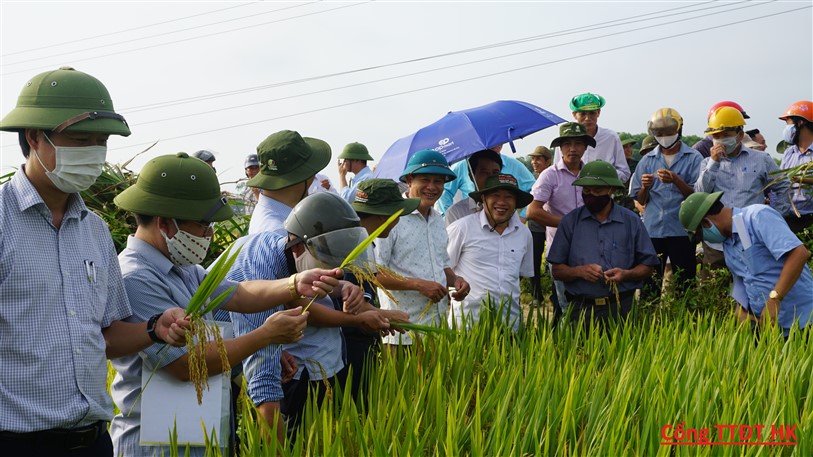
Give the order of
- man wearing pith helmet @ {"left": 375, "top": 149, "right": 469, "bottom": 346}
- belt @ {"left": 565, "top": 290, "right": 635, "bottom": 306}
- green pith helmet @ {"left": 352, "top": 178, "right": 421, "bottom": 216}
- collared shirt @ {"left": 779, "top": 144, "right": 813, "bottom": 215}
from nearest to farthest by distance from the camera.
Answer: green pith helmet @ {"left": 352, "top": 178, "right": 421, "bottom": 216}, man wearing pith helmet @ {"left": 375, "top": 149, "right": 469, "bottom": 346}, belt @ {"left": 565, "top": 290, "right": 635, "bottom": 306}, collared shirt @ {"left": 779, "top": 144, "right": 813, "bottom": 215}

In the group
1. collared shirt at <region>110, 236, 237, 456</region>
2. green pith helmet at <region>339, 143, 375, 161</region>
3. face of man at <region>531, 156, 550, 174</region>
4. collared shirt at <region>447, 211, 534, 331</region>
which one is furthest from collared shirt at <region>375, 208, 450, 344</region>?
face of man at <region>531, 156, 550, 174</region>

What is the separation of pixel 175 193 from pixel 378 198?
1474 millimetres

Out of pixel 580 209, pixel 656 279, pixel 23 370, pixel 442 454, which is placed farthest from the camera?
pixel 656 279

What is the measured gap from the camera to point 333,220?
2703mm

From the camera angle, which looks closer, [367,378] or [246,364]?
[246,364]

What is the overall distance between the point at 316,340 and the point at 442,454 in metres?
0.72

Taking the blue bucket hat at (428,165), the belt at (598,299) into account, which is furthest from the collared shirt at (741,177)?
the blue bucket hat at (428,165)

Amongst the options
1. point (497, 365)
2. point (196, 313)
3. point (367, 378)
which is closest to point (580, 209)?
point (497, 365)

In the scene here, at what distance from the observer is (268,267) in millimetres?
2971

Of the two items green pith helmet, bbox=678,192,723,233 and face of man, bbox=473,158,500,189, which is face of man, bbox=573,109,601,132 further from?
green pith helmet, bbox=678,192,723,233

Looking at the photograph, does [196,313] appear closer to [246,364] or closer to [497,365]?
[246,364]

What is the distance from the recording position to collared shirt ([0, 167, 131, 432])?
6.91ft

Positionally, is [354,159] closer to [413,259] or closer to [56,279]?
[413,259]

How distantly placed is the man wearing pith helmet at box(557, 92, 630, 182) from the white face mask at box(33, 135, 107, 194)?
465 centimetres
